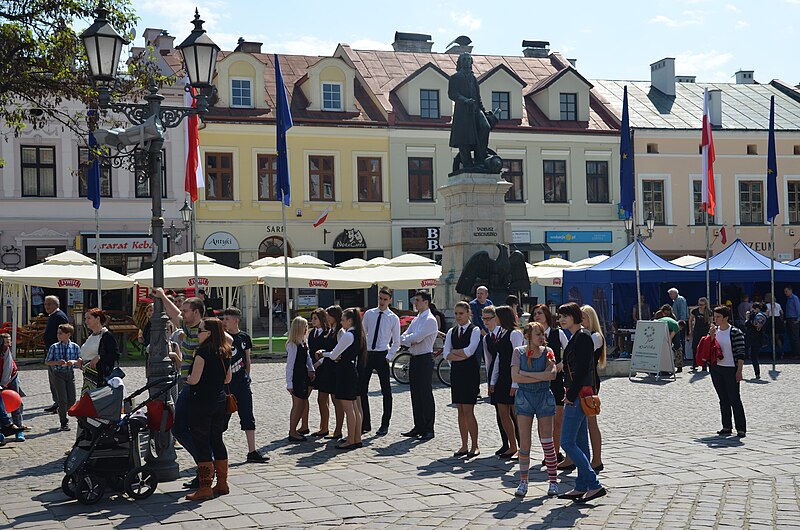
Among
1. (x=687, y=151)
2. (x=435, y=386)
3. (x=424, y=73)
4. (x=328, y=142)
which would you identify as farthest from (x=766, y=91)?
(x=435, y=386)

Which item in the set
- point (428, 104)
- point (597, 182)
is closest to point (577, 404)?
point (428, 104)

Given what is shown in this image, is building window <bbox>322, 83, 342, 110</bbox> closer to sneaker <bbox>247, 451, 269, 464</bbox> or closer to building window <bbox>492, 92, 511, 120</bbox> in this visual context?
building window <bbox>492, 92, 511, 120</bbox>

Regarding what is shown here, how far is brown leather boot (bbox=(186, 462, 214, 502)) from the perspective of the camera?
8641mm

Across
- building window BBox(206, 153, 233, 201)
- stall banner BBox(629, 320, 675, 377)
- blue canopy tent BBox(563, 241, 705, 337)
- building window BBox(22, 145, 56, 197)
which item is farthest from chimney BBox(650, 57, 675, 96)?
stall banner BBox(629, 320, 675, 377)

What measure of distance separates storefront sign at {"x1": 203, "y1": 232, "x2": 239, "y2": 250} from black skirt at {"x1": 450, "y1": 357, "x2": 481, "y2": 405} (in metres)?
25.3

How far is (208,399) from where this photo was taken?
8.75 m

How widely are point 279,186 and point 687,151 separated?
75.7ft

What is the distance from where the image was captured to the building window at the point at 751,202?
4197 cm

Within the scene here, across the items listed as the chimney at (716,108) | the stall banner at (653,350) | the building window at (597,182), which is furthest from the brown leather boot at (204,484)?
the chimney at (716,108)

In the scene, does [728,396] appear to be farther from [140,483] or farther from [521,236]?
[521,236]

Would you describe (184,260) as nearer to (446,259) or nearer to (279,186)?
(279,186)

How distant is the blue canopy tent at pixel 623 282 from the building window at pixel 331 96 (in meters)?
14.8

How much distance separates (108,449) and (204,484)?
3.00 feet

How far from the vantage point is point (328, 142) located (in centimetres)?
3709
